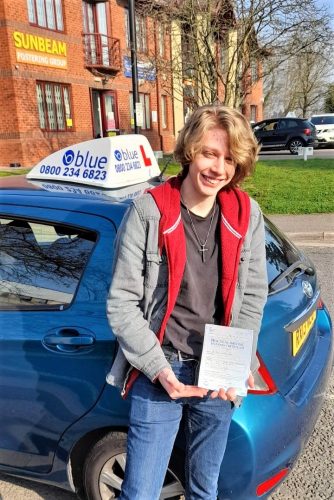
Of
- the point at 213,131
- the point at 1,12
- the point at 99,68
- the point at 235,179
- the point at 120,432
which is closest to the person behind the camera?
the point at 213,131

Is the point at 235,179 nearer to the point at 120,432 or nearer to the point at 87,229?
the point at 87,229

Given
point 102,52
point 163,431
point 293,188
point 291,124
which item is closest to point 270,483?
point 163,431

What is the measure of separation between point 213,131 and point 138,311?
0.64 meters

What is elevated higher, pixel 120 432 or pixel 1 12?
pixel 1 12

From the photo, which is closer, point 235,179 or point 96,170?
point 235,179

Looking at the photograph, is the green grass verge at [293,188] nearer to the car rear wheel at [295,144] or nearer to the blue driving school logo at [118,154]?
the blue driving school logo at [118,154]

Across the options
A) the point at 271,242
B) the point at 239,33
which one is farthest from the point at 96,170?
the point at 239,33

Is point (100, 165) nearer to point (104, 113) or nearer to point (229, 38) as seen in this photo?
point (229, 38)

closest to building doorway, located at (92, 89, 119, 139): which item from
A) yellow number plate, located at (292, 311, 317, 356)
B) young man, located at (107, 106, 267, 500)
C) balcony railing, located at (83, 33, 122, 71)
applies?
balcony railing, located at (83, 33, 122, 71)

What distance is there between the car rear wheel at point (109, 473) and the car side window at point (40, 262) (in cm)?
62

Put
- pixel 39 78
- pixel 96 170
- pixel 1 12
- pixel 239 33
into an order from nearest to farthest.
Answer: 1. pixel 96 170
2. pixel 239 33
3. pixel 1 12
4. pixel 39 78

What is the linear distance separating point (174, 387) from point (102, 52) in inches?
839

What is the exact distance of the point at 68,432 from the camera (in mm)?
2064

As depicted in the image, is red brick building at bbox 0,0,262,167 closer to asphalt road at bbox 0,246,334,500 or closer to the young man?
asphalt road at bbox 0,246,334,500
